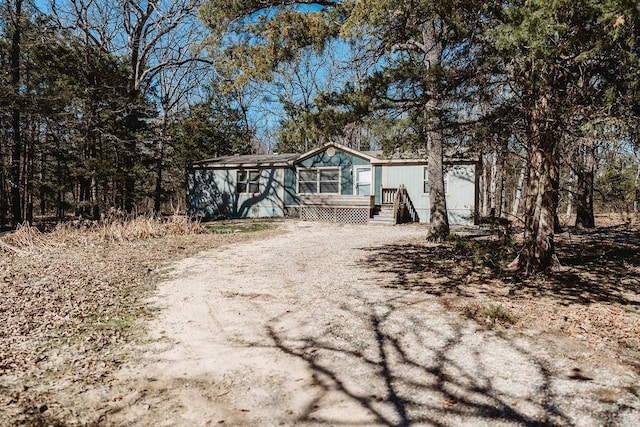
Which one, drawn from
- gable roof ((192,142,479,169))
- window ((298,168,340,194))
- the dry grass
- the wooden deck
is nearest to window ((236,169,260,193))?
gable roof ((192,142,479,169))

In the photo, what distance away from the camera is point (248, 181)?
789 inches

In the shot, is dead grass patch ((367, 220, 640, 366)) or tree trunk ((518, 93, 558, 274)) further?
tree trunk ((518, 93, 558, 274))

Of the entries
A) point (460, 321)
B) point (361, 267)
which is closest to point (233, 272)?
point (361, 267)

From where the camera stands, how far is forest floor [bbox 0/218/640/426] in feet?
8.95

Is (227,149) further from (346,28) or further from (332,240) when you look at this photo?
(346,28)

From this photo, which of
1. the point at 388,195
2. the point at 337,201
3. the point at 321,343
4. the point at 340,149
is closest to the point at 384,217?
the point at 388,195

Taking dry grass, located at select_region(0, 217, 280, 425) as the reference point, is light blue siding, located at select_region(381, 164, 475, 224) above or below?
above

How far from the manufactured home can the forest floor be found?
342 inches

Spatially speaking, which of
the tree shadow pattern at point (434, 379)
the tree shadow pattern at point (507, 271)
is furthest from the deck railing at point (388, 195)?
the tree shadow pattern at point (434, 379)

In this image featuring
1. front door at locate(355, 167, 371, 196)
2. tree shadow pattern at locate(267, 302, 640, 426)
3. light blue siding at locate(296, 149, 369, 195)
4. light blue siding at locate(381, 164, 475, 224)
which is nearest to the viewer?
tree shadow pattern at locate(267, 302, 640, 426)

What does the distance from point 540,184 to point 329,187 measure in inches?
509

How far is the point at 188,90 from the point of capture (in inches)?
1026

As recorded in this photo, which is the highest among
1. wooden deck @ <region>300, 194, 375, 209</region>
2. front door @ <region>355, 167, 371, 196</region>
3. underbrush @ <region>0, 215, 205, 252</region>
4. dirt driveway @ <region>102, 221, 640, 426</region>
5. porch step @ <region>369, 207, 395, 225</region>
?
front door @ <region>355, 167, 371, 196</region>

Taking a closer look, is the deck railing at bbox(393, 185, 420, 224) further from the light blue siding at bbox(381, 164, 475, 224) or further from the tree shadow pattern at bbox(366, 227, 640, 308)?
the tree shadow pattern at bbox(366, 227, 640, 308)
